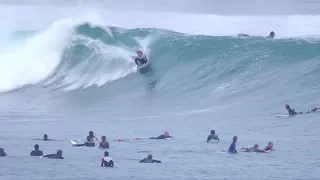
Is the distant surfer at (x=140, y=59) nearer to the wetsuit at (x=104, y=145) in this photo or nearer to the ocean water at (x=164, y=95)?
the ocean water at (x=164, y=95)

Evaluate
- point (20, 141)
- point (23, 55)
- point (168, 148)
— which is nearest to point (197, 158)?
point (168, 148)

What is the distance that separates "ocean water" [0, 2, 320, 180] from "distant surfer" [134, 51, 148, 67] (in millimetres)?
267

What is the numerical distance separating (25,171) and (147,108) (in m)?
11.6

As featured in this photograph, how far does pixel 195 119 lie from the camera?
28.6m

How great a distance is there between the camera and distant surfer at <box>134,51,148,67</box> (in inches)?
1465

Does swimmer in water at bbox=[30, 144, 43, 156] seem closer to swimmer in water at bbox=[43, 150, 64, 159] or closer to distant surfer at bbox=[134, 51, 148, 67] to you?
swimmer in water at bbox=[43, 150, 64, 159]

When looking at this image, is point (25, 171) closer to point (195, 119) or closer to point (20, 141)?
point (20, 141)

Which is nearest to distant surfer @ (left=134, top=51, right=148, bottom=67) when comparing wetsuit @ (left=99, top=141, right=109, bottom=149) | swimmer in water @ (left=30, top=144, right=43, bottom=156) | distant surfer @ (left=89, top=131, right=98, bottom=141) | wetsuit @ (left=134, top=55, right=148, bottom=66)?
wetsuit @ (left=134, top=55, right=148, bottom=66)

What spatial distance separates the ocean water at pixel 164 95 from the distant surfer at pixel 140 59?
267 millimetres

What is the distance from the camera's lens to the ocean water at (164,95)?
2112cm

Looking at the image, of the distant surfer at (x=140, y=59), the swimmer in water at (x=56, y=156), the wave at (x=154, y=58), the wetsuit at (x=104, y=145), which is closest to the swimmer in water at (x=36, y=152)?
the swimmer in water at (x=56, y=156)

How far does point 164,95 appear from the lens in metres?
33.3

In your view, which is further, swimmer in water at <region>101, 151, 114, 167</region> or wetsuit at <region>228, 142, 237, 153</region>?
wetsuit at <region>228, 142, 237, 153</region>

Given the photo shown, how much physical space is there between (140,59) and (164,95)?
15.5 feet
